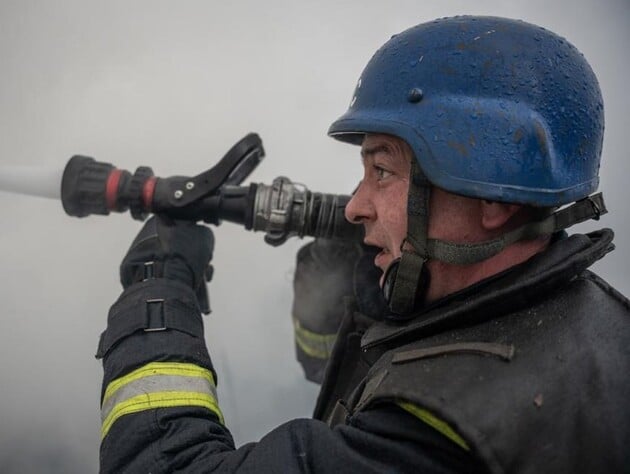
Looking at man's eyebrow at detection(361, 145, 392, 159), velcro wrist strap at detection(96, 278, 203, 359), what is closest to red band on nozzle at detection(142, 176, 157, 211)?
velcro wrist strap at detection(96, 278, 203, 359)

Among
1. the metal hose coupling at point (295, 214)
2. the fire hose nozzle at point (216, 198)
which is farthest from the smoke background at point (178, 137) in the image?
the metal hose coupling at point (295, 214)

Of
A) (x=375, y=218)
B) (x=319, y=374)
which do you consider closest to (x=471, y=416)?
(x=375, y=218)

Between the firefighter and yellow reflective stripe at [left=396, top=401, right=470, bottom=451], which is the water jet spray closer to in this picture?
the firefighter

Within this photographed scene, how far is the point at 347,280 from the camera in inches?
66.6

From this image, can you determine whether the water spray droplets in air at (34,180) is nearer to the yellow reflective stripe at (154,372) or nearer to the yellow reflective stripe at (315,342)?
the yellow reflective stripe at (154,372)

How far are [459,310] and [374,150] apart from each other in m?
0.41

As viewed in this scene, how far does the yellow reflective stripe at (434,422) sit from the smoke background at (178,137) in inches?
65.9

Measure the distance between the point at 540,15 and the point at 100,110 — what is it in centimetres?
232

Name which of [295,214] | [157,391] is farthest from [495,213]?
[157,391]

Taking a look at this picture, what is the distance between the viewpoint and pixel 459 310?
833 mm

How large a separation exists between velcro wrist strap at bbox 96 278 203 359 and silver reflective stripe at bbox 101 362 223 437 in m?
0.11

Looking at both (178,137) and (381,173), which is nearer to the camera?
(381,173)

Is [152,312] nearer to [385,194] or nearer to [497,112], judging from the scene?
[385,194]

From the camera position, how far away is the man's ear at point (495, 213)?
90 centimetres
